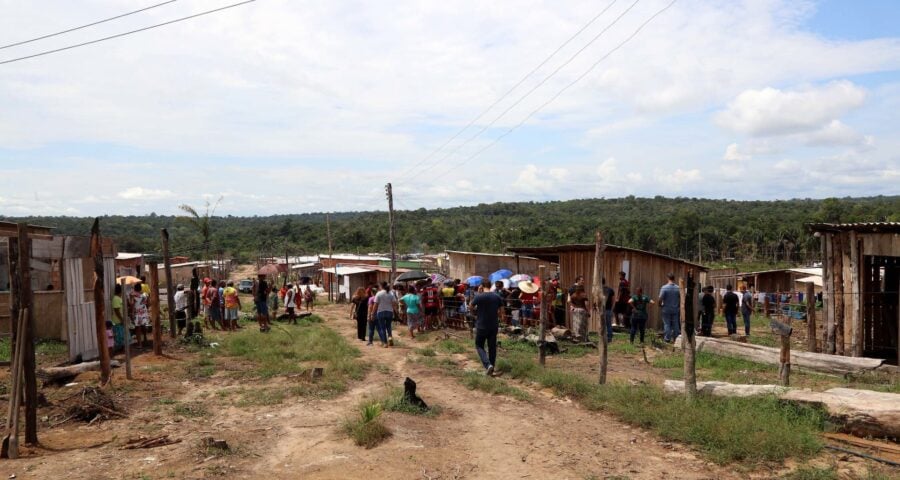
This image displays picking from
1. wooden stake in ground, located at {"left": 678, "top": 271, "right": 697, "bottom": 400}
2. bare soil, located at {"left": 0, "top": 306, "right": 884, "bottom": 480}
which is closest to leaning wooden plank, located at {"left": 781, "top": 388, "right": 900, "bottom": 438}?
wooden stake in ground, located at {"left": 678, "top": 271, "right": 697, "bottom": 400}

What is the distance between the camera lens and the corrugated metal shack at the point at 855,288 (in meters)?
12.3

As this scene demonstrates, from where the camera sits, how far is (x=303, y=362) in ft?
40.7

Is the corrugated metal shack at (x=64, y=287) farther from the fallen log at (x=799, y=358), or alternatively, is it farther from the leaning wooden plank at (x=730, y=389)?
the fallen log at (x=799, y=358)

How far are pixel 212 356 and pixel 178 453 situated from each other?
275 inches

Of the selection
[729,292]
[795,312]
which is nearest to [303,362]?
[729,292]

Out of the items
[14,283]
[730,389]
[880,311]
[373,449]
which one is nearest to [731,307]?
[880,311]

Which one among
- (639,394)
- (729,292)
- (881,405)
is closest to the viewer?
(881,405)

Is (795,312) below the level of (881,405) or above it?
below

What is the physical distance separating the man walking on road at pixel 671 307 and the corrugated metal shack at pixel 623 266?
8.07 ft

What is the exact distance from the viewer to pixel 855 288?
12672mm

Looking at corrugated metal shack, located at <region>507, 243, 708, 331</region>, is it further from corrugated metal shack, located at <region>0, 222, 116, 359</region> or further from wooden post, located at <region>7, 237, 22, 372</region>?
wooden post, located at <region>7, 237, 22, 372</region>

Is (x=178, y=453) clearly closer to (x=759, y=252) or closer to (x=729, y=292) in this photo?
(x=729, y=292)

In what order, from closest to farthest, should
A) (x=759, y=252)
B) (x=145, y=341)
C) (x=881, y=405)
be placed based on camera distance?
(x=881, y=405) → (x=145, y=341) → (x=759, y=252)

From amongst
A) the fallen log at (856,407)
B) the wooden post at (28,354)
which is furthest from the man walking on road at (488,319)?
the wooden post at (28,354)
